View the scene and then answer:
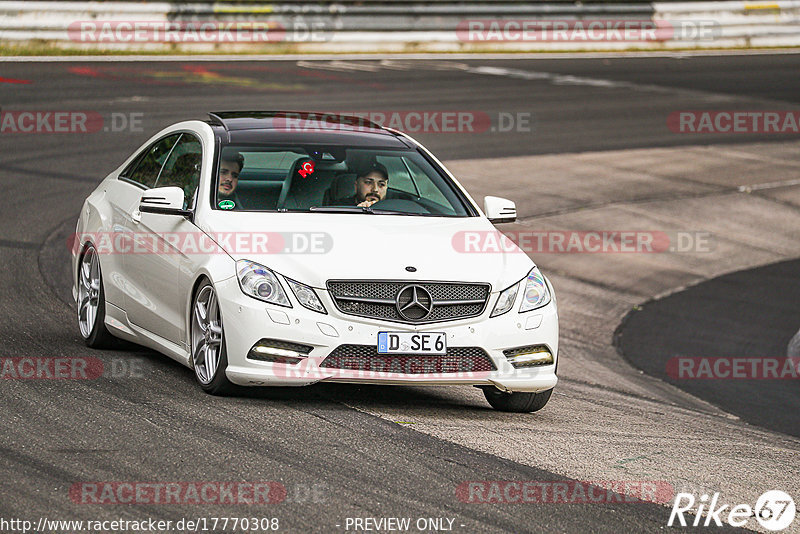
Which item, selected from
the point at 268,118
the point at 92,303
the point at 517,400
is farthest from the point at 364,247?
the point at 92,303

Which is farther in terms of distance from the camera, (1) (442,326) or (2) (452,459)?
(1) (442,326)

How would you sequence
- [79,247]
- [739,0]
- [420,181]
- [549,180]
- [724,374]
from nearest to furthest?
[420,181], [79,247], [724,374], [549,180], [739,0]

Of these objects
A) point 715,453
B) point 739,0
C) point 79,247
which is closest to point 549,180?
point 79,247

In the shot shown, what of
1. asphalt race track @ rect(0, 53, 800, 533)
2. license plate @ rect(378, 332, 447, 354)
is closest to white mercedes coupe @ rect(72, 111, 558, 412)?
license plate @ rect(378, 332, 447, 354)

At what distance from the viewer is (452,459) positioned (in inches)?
257

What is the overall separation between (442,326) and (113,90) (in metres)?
16.2

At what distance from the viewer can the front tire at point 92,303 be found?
9086mm

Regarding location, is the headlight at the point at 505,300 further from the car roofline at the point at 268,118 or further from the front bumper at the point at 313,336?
the car roofline at the point at 268,118

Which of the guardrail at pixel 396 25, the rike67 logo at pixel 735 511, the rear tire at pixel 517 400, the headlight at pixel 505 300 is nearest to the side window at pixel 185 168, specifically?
the headlight at pixel 505 300

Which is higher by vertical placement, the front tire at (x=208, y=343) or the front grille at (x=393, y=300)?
the front grille at (x=393, y=300)

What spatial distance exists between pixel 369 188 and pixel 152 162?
5.62 feet

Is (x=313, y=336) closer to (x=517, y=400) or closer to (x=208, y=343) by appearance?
(x=208, y=343)

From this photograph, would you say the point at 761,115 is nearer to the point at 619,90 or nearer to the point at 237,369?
the point at 619,90

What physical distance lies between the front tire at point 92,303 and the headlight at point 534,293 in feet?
9.77
